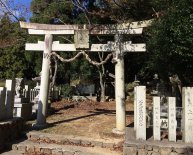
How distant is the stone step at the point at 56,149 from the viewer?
27.6 feet

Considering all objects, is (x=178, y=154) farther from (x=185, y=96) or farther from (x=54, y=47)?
(x=54, y=47)

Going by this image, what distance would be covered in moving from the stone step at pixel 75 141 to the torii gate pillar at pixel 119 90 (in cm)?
98

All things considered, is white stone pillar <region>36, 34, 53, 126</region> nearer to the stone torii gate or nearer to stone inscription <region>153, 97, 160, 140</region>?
the stone torii gate

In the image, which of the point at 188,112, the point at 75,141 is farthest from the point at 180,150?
the point at 75,141

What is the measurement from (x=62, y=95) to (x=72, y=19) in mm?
5301

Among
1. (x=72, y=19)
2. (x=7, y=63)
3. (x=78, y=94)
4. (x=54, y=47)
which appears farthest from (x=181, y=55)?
(x=7, y=63)

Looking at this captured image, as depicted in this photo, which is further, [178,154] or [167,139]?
[167,139]

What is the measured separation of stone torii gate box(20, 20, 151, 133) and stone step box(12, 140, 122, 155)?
168 cm

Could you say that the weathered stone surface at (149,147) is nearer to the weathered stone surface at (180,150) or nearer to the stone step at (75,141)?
the weathered stone surface at (180,150)

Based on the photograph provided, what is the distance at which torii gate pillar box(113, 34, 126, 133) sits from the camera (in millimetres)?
10250

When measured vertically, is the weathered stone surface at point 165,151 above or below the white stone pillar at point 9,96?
below

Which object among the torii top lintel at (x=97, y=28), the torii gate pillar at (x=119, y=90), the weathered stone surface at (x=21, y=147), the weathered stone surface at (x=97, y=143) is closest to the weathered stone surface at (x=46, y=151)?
the weathered stone surface at (x=21, y=147)

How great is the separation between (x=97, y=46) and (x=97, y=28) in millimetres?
624

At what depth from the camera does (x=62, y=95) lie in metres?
21.8
